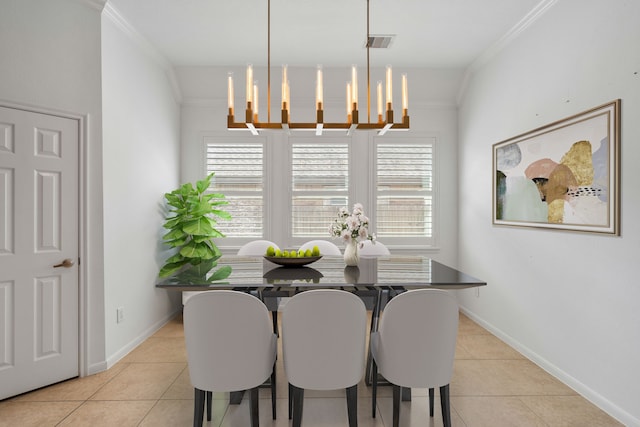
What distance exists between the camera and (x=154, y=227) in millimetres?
4070

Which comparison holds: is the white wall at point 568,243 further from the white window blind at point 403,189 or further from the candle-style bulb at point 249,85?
the candle-style bulb at point 249,85

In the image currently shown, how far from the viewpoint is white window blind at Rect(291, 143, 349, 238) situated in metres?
4.89

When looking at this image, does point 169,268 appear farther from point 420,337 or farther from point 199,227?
point 420,337

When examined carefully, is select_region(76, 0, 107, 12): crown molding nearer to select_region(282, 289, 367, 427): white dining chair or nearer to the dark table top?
the dark table top

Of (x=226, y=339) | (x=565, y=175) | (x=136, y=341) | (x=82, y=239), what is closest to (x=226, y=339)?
(x=226, y=339)

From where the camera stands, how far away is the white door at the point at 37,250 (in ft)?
8.71

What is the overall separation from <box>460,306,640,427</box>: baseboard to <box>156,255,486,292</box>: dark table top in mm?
1229

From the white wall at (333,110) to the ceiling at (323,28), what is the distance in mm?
201

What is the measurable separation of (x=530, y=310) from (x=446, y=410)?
1694 mm

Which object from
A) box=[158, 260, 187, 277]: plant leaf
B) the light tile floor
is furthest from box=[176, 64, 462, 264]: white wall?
the light tile floor

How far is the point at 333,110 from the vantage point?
4.87 m

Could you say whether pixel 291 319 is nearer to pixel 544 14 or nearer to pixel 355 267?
pixel 355 267

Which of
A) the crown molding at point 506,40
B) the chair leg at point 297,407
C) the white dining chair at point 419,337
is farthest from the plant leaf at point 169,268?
the crown molding at point 506,40

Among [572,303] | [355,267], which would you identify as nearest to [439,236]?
[572,303]
